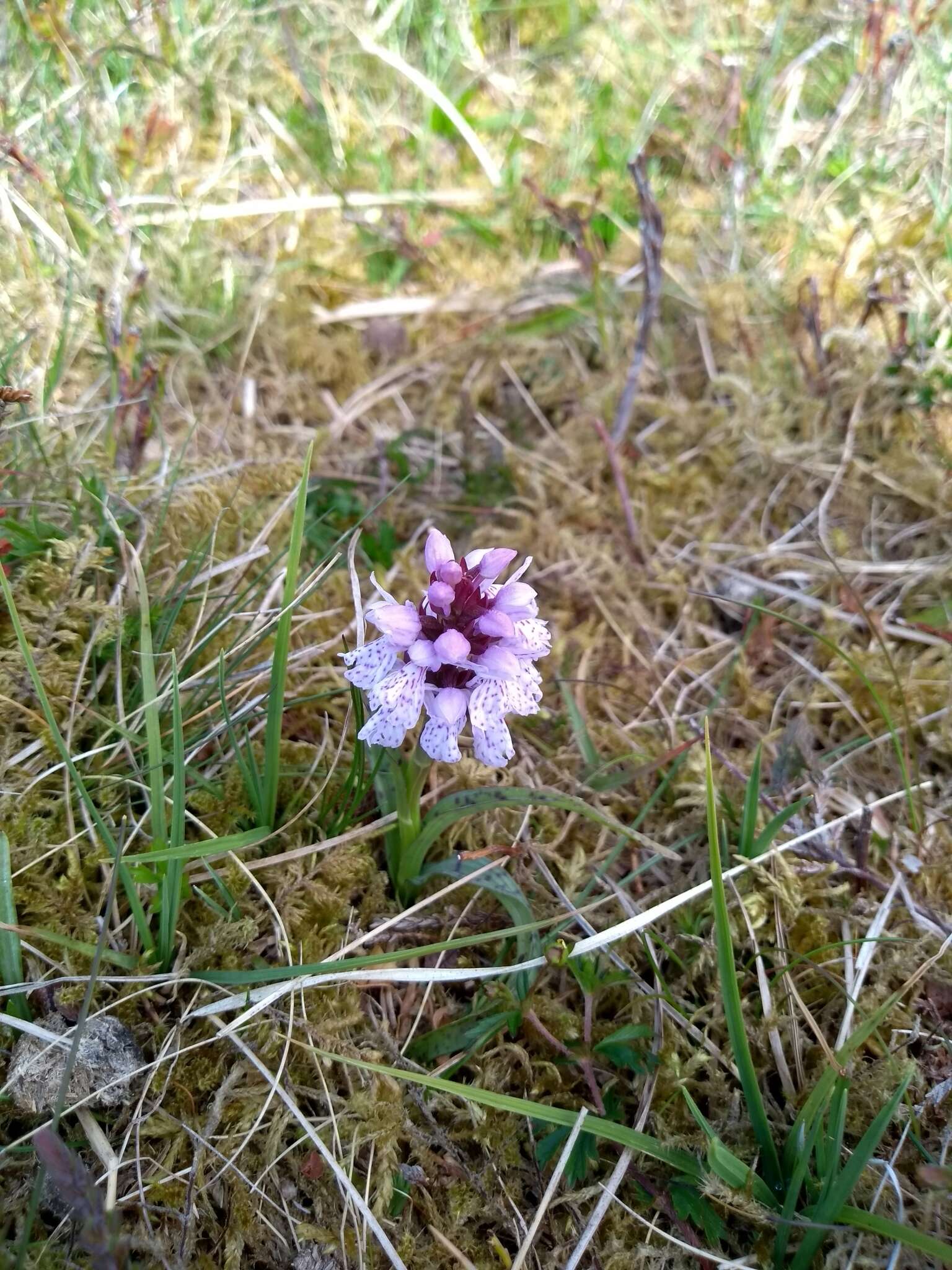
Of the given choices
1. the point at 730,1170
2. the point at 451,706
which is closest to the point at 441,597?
the point at 451,706

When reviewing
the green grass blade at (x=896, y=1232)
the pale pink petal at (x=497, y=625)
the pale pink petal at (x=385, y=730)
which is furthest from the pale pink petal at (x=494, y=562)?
the green grass blade at (x=896, y=1232)

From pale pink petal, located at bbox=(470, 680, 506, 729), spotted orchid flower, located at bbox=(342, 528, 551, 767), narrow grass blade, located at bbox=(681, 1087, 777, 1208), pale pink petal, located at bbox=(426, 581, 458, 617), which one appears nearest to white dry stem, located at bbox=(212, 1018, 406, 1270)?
narrow grass blade, located at bbox=(681, 1087, 777, 1208)

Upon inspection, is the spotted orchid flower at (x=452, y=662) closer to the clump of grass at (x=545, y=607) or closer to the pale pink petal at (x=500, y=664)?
the pale pink petal at (x=500, y=664)

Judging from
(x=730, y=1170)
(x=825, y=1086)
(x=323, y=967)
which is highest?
(x=323, y=967)

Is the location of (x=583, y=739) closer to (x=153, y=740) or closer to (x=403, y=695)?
(x=403, y=695)

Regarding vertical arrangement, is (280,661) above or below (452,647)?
below
